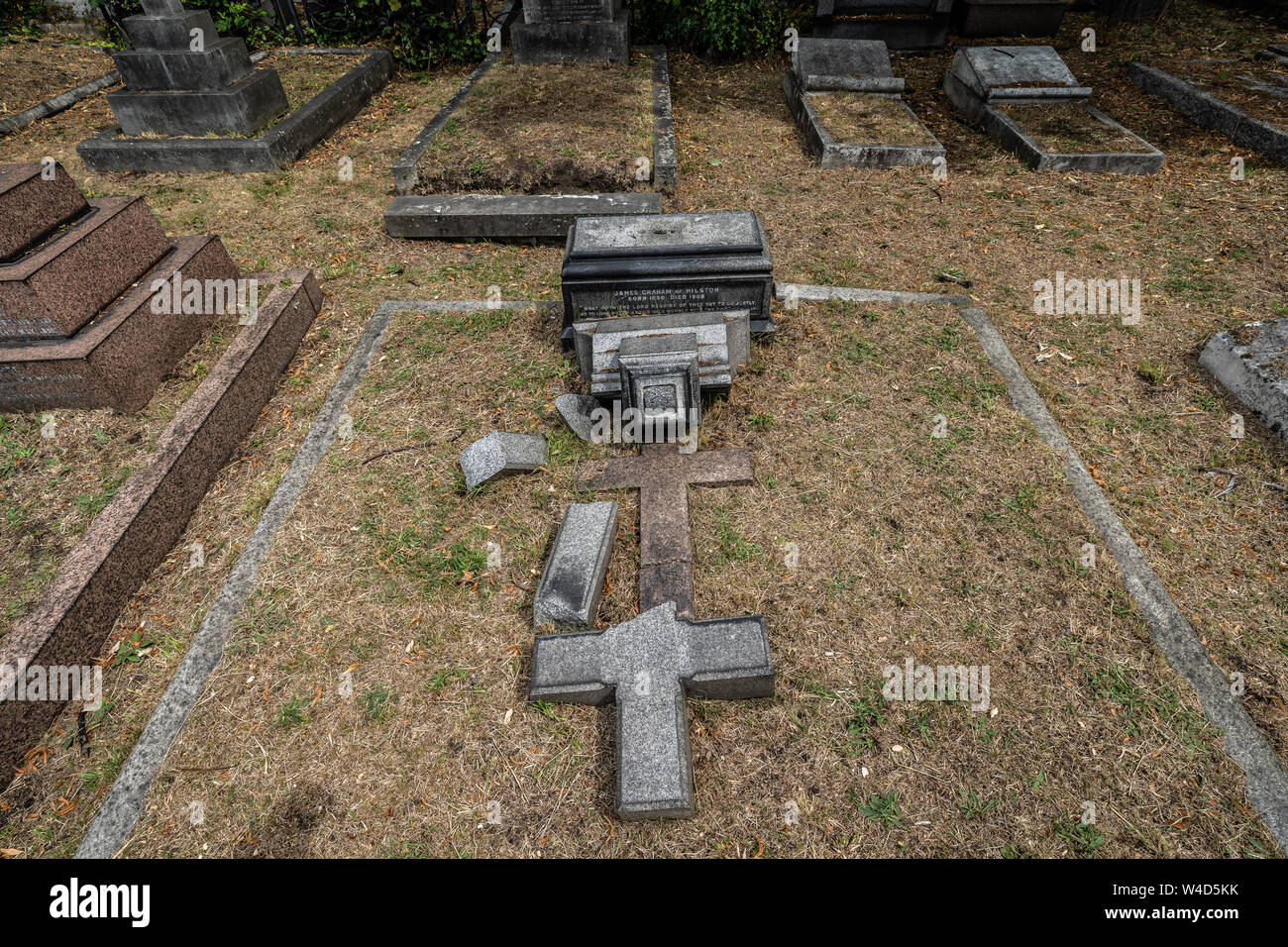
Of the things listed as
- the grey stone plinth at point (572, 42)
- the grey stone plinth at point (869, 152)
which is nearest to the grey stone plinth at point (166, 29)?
the grey stone plinth at point (572, 42)

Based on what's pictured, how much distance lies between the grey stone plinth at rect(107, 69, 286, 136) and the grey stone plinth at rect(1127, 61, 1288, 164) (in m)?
11.7

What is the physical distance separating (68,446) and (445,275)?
314 cm

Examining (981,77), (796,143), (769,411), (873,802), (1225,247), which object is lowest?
(873,802)

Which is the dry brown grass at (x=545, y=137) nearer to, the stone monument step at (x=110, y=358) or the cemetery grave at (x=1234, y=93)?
the stone monument step at (x=110, y=358)

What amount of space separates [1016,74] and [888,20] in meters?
3.24

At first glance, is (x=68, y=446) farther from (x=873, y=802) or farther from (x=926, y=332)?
(x=926, y=332)

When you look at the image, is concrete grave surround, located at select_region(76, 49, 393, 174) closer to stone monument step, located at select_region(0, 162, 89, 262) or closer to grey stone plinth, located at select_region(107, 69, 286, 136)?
grey stone plinth, located at select_region(107, 69, 286, 136)

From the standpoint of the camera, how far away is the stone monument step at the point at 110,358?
4.00 m

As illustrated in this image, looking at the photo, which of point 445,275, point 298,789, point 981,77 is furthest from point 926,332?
point 981,77

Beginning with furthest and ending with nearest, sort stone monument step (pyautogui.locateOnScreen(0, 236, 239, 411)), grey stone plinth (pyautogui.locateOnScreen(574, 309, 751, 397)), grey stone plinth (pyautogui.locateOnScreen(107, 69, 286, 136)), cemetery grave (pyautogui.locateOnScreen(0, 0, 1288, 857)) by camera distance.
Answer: grey stone plinth (pyautogui.locateOnScreen(107, 69, 286, 136)), grey stone plinth (pyautogui.locateOnScreen(574, 309, 751, 397)), stone monument step (pyautogui.locateOnScreen(0, 236, 239, 411)), cemetery grave (pyautogui.locateOnScreen(0, 0, 1288, 857))

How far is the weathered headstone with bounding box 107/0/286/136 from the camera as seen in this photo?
22.9ft

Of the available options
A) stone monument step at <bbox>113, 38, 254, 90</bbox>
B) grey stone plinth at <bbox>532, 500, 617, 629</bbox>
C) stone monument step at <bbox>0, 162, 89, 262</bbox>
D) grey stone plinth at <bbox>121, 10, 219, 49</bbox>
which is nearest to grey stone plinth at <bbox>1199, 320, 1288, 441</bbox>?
grey stone plinth at <bbox>532, 500, 617, 629</bbox>

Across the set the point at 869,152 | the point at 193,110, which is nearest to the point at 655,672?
the point at 869,152

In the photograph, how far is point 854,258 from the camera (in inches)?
236
